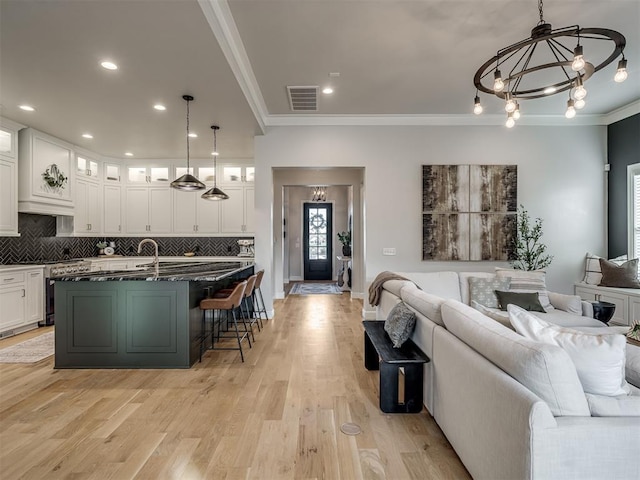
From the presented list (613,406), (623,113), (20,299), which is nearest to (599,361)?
(613,406)

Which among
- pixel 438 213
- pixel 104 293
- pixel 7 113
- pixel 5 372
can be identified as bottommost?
pixel 5 372

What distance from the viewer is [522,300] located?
388cm

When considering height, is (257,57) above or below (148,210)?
above

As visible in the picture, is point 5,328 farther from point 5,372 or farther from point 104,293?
point 104,293

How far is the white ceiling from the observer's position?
276 cm

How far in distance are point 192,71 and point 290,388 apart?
323 cm

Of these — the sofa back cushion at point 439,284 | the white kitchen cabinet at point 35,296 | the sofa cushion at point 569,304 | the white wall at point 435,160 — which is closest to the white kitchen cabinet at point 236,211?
the white wall at point 435,160

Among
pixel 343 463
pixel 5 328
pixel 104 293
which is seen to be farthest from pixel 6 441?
pixel 5 328

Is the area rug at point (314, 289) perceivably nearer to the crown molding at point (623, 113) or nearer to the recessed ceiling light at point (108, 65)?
the recessed ceiling light at point (108, 65)

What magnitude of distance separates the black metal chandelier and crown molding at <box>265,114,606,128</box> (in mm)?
920

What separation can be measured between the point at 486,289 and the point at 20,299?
6.29m

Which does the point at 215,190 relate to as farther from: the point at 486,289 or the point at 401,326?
the point at 486,289

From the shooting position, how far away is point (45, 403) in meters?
2.70

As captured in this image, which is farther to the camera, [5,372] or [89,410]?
[5,372]
